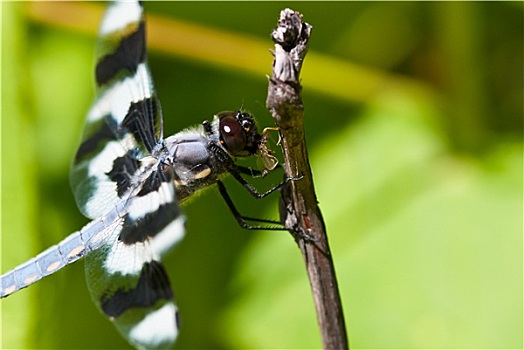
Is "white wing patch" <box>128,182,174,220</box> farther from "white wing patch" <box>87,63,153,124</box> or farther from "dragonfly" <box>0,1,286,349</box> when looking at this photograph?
"white wing patch" <box>87,63,153,124</box>

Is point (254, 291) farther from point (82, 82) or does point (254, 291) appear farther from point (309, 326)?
point (82, 82)

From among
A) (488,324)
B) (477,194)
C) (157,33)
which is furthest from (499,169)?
(157,33)

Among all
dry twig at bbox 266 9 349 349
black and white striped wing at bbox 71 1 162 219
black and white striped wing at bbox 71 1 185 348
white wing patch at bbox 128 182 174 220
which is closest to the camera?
dry twig at bbox 266 9 349 349

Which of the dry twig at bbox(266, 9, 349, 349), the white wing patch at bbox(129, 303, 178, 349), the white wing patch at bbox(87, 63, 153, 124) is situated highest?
the white wing patch at bbox(87, 63, 153, 124)

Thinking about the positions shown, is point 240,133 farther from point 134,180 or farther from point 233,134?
point 134,180

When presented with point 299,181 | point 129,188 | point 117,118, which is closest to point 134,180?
point 129,188

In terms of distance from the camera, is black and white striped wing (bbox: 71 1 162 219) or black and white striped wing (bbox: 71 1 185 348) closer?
black and white striped wing (bbox: 71 1 185 348)

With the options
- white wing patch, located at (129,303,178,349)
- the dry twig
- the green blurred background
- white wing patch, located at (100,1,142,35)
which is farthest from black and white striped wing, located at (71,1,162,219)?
the dry twig

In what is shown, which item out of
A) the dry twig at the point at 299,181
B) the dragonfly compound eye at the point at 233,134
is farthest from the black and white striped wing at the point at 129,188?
the dry twig at the point at 299,181
